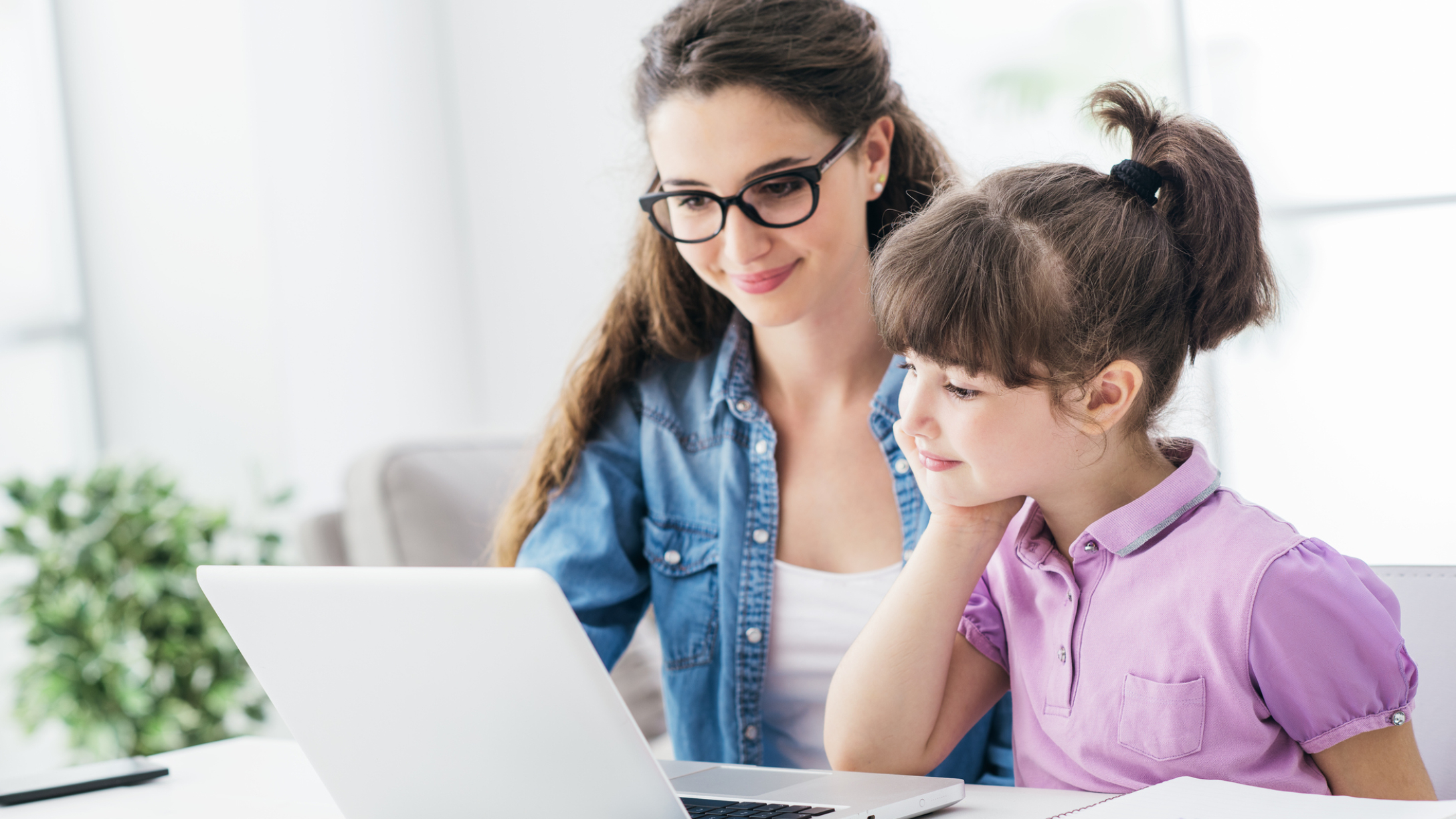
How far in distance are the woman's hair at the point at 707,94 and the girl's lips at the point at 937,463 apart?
406 mm

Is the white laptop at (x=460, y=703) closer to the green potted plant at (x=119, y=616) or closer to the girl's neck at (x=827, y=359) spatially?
the girl's neck at (x=827, y=359)

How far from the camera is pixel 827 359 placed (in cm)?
131

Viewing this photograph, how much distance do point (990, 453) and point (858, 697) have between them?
0.22 metres

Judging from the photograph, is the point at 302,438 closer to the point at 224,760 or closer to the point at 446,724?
the point at 224,760

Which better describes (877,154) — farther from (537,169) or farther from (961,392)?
(537,169)

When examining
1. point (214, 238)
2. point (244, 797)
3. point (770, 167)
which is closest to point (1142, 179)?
point (770, 167)

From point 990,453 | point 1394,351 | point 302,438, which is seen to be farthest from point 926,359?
point 302,438

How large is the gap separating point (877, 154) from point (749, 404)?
0.30 metres

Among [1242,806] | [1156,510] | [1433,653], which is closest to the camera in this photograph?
[1242,806]

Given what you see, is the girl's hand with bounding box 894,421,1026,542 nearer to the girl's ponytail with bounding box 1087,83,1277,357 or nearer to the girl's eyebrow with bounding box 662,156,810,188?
the girl's ponytail with bounding box 1087,83,1277,357

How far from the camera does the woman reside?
1173mm

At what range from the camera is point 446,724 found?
0.66m

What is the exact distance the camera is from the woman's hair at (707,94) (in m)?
1.17

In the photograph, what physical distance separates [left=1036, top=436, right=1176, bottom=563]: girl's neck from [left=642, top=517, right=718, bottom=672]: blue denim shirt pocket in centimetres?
48
